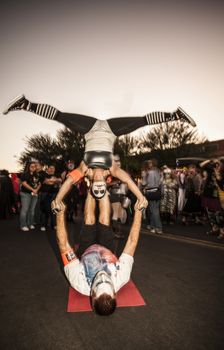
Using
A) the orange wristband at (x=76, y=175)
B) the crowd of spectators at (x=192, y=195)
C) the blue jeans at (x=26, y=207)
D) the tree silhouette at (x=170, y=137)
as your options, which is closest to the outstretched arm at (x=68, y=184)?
the orange wristband at (x=76, y=175)

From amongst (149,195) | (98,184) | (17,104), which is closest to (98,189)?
(98,184)

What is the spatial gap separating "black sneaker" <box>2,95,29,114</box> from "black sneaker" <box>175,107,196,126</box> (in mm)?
2588

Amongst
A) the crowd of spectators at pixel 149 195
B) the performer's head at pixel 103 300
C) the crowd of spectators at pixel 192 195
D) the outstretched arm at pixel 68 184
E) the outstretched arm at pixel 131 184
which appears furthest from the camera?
the crowd of spectators at pixel 149 195

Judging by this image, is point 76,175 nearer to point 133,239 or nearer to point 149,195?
point 133,239

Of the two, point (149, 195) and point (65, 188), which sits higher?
point (149, 195)

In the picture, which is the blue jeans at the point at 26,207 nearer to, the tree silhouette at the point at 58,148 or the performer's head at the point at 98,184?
the performer's head at the point at 98,184

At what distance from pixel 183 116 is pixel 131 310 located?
3096 millimetres

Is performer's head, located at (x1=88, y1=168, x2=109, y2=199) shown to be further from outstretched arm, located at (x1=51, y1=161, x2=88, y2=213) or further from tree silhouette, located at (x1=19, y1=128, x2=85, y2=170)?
tree silhouette, located at (x1=19, y1=128, x2=85, y2=170)

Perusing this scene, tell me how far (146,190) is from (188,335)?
17.5 ft

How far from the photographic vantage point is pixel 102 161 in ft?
13.4

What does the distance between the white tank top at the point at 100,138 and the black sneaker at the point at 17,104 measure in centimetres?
116

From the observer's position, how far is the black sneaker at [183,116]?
13.8 ft

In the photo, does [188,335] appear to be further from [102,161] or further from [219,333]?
[102,161]

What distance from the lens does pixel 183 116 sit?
4.23m
